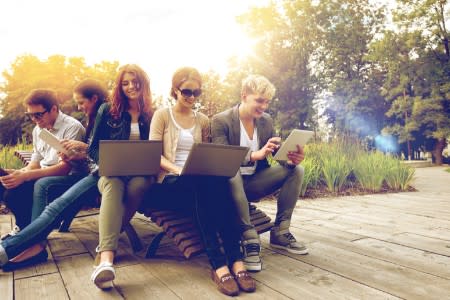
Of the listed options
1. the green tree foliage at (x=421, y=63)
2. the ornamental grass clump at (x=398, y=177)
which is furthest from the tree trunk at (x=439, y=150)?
the ornamental grass clump at (x=398, y=177)

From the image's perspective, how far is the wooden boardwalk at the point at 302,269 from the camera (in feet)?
6.31

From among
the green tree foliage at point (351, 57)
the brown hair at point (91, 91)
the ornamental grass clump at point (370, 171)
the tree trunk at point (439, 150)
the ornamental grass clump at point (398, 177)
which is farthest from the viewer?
the green tree foliage at point (351, 57)

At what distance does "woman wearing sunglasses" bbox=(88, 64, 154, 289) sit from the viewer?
6.98 ft

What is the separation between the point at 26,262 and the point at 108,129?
1027 mm

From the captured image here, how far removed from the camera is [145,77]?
8.96 ft

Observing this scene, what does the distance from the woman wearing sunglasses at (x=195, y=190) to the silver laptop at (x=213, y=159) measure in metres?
0.08

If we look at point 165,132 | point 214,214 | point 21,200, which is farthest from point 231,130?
point 21,200

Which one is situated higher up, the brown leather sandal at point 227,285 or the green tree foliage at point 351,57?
the green tree foliage at point 351,57

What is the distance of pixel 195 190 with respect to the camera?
2.21m

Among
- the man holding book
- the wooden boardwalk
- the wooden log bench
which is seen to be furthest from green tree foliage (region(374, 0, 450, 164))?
the man holding book

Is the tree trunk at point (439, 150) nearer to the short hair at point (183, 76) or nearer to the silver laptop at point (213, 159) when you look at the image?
the short hair at point (183, 76)

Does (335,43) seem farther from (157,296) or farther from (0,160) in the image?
(157,296)

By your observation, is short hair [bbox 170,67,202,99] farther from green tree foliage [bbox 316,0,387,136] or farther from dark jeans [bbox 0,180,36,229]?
green tree foliage [bbox 316,0,387,136]

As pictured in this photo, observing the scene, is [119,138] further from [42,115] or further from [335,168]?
[335,168]
